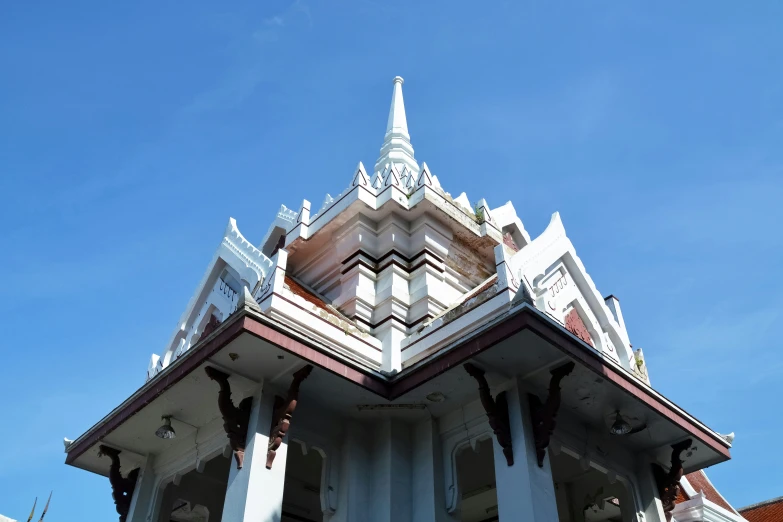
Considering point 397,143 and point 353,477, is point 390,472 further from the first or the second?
point 397,143

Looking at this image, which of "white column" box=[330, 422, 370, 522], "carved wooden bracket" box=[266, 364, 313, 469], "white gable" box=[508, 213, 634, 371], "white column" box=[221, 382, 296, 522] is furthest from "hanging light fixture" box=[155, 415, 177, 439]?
"white gable" box=[508, 213, 634, 371]

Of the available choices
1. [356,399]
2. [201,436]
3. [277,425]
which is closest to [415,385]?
[356,399]

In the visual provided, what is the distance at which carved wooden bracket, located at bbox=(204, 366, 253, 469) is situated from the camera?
925 centimetres

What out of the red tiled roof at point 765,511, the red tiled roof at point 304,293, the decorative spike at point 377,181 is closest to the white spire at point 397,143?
the decorative spike at point 377,181

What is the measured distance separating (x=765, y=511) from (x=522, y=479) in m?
16.1

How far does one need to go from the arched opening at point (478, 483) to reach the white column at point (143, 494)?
14.9 ft

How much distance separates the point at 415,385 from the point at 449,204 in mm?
4610

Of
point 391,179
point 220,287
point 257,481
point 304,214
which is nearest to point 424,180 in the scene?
point 391,179

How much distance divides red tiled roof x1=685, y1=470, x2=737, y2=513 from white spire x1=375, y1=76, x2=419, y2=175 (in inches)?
354

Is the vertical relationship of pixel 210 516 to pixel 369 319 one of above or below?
below

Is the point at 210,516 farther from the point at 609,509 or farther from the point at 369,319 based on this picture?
the point at 609,509

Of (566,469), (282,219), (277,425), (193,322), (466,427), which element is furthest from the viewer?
(282,219)

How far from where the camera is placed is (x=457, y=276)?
13656 millimetres

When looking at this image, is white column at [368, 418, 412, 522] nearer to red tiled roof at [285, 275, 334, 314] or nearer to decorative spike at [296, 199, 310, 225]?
red tiled roof at [285, 275, 334, 314]
